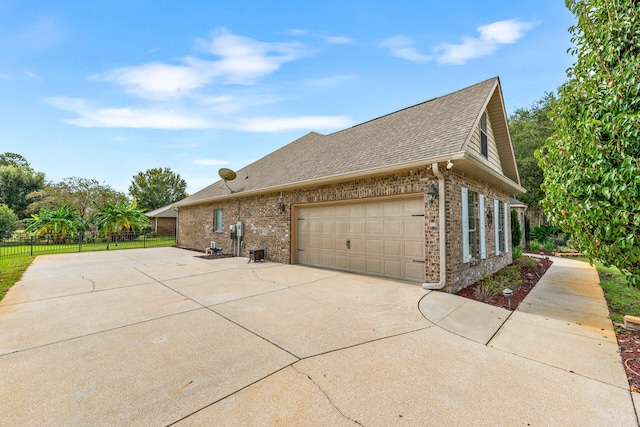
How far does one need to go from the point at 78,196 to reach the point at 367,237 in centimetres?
2998

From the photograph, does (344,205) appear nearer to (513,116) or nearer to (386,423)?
(386,423)

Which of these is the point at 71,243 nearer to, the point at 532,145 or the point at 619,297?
the point at 619,297

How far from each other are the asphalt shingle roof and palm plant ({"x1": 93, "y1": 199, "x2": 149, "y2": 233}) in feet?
50.6

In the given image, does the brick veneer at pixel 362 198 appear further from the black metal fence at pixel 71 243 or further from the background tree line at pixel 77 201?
the background tree line at pixel 77 201

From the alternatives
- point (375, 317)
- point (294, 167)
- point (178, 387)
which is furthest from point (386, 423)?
point (294, 167)

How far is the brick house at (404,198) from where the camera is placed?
5.80m

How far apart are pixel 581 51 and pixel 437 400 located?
544 centimetres

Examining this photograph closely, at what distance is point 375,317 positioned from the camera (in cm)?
419

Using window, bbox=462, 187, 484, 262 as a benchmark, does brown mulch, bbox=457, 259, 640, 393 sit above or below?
below

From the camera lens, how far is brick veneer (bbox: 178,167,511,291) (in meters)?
5.76

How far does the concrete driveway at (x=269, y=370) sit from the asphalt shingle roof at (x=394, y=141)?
3.52 m

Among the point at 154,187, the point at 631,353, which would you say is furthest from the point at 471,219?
the point at 154,187

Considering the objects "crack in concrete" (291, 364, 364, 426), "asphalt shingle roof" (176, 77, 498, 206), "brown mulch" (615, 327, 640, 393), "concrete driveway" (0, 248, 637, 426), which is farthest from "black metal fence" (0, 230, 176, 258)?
"brown mulch" (615, 327, 640, 393)

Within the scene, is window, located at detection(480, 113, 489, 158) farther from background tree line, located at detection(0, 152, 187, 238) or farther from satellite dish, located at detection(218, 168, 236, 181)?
background tree line, located at detection(0, 152, 187, 238)
